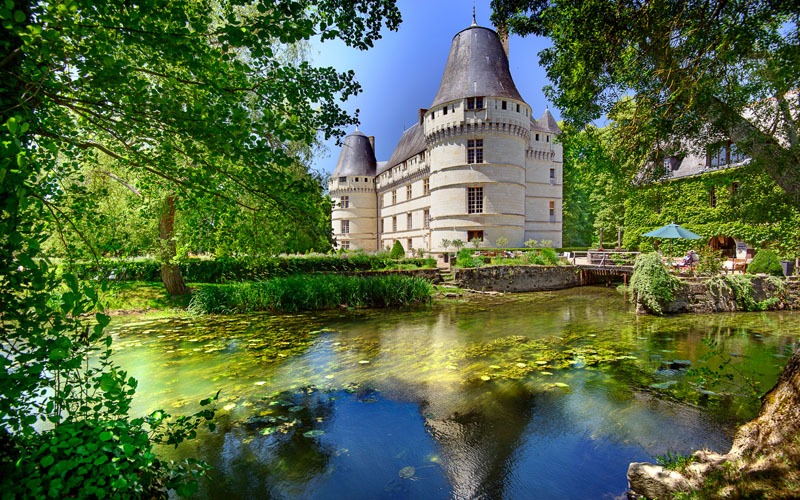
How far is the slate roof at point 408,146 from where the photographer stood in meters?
34.9

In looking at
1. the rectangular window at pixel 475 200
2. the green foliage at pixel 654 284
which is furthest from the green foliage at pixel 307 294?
the rectangular window at pixel 475 200

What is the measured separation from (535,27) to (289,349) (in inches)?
278

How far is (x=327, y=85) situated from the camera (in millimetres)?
3695

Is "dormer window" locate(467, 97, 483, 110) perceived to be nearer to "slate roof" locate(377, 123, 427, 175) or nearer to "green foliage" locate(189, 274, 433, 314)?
"slate roof" locate(377, 123, 427, 175)

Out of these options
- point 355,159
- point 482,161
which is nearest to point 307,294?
point 482,161

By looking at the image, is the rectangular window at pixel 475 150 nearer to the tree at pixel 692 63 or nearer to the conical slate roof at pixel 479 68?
the conical slate roof at pixel 479 68

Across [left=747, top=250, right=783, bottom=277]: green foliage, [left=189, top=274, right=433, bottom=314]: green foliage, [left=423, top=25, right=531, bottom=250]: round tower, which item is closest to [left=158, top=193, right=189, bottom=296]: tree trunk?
[left=189, top=274, right=433, bottom=314]: green foliage

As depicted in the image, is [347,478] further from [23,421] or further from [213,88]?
[213,88]

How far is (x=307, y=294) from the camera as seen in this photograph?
41.0ft

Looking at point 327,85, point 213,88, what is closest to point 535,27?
point 327,85

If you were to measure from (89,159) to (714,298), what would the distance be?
1567 centimetres

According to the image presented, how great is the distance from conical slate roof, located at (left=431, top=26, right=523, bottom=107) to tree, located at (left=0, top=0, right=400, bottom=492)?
24.9 metres

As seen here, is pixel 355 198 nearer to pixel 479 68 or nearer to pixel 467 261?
pixel 479 68

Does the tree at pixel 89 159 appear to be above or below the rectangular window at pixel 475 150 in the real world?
below
